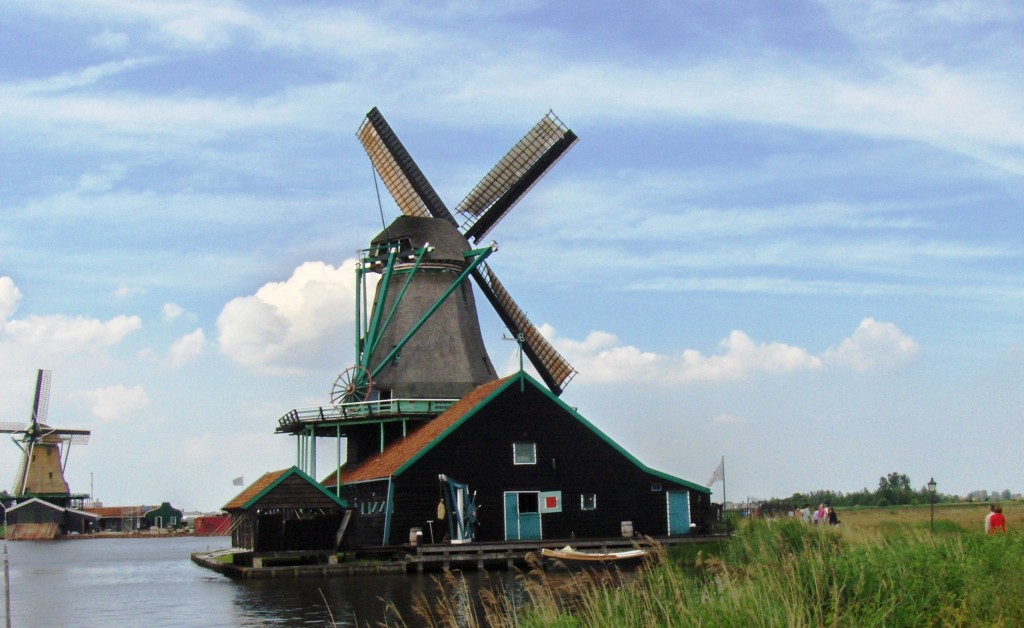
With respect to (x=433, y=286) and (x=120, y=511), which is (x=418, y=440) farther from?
(x=120, y=511)

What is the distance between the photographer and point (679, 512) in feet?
124

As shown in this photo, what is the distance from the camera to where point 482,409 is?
35625 millimetres

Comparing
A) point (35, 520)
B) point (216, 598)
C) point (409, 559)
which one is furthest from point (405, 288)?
point (35, 520)

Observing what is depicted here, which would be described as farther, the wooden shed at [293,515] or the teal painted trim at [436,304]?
the teal painted trim at [436,304]

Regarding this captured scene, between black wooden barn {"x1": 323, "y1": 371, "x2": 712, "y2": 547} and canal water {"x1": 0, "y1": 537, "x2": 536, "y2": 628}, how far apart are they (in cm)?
445

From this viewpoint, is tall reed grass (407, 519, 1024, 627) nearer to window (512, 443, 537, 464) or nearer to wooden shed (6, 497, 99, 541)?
window (512, 443, 537, 464)

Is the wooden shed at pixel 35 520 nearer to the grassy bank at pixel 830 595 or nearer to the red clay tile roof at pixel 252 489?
the red clay tile roof at pixel 252 489

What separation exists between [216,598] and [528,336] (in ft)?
68.4

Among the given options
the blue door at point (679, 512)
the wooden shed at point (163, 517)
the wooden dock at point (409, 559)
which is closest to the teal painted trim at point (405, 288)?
the wooden dock at point (409, 559)

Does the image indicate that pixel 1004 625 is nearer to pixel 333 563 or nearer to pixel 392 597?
pixel 392 597

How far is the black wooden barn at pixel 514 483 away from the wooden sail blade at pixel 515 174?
979 centimetres

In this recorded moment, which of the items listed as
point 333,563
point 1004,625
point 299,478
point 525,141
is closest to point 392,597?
point 333,563

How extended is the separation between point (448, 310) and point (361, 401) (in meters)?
4.92

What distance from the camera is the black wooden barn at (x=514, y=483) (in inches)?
1371
